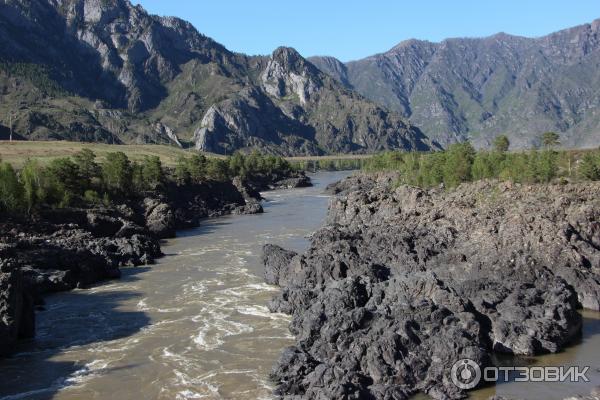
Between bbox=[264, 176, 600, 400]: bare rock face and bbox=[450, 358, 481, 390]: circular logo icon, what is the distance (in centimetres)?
50

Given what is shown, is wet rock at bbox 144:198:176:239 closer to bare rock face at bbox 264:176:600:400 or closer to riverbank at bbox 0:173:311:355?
riverbank at bbox 0:173:311:355

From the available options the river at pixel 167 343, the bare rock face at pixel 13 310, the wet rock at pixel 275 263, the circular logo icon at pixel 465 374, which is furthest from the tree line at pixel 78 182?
the circular logo icon at pixel 465 374

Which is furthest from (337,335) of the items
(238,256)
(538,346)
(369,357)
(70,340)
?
(238,256)

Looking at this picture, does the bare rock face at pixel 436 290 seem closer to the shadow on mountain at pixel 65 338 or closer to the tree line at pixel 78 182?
the shadow on mountain at pixel 65 338

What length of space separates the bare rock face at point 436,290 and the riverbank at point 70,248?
68.8 ft

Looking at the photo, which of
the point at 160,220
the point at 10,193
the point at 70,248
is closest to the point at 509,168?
the point at 160,220

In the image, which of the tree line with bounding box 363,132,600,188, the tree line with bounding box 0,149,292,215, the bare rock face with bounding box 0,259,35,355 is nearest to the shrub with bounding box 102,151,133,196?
the tree line with bounding box 0,149,292,215

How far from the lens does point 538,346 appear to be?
37.4 m

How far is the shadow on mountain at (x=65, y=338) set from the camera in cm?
3541

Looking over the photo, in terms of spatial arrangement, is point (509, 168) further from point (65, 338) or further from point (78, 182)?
point (65, 338)

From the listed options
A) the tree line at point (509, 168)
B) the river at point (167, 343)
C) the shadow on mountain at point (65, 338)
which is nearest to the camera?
the river at point (167, 343)

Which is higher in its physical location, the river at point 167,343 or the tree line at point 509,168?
the tree line at point 509,168

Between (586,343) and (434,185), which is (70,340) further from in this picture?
(434,185)

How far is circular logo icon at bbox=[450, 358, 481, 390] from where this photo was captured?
104ft
